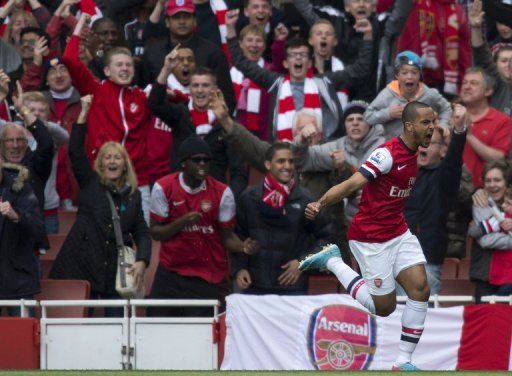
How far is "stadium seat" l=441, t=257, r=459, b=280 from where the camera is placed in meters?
13.8

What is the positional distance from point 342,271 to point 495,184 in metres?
2.72

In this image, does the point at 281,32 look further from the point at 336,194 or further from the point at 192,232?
the point at 336,194

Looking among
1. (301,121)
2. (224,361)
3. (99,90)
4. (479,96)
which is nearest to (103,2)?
(99,90)

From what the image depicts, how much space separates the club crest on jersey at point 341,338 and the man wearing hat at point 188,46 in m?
3.67

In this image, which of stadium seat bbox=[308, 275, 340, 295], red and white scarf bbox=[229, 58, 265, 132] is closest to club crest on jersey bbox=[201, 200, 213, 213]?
stadium seat bbox=[308, 275, 340, 295]

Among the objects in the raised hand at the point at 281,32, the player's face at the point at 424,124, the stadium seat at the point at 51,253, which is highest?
the raised hand at the point at 281,32

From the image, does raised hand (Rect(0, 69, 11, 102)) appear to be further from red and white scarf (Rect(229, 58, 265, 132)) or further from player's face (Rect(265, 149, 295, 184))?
player's face (Rect(265, 149, 295, 184))

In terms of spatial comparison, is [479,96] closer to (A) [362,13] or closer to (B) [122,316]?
(A) [362,13]

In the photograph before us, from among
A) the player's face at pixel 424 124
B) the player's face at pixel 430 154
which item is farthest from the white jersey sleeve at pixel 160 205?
the player's face at pixel 424 124

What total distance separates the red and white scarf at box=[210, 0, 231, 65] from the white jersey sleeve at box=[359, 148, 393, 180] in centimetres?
575

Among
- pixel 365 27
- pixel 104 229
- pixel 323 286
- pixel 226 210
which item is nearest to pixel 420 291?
pixel 323 286

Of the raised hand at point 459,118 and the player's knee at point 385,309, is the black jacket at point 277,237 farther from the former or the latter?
the player's knee at point 385,309

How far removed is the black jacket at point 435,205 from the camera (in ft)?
42.6

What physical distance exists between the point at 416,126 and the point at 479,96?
3.82m
